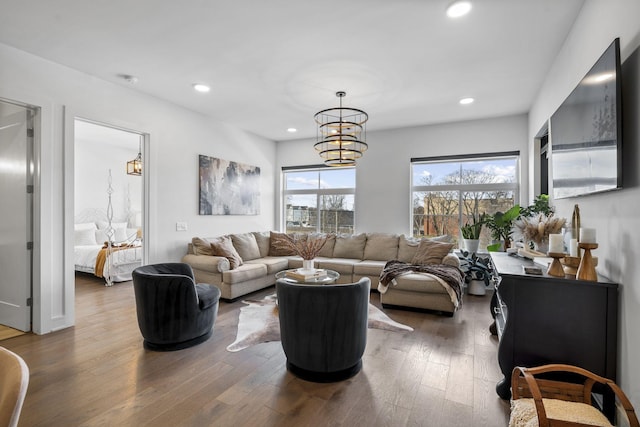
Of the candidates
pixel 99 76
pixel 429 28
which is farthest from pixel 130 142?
pixel 429 28

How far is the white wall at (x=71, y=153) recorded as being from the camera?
313cm

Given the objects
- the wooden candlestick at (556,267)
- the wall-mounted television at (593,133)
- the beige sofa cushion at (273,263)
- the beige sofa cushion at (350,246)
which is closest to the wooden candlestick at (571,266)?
the wooden candlestick at (556,267)

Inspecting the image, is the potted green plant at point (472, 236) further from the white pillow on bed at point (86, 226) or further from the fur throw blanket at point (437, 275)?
the white pillow on bed at point (86, 226)

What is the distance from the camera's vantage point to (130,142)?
23.4 ft

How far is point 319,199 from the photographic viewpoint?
6.61 m

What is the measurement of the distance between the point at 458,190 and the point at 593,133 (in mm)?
3575

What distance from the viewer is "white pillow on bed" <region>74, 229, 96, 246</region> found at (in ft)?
20.9

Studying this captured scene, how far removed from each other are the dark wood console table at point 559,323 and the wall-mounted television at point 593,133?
597 mm

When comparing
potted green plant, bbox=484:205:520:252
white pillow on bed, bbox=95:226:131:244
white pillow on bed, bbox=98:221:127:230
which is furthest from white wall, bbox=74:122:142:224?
potted green plant, bbox=484:205:520:252

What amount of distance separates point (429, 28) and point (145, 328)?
352 cm

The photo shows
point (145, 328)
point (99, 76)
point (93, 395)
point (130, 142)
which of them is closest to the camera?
point (93, 395)

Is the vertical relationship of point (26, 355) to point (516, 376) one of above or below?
below

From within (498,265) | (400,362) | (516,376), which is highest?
(498,265)

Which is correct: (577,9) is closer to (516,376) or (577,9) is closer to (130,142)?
(516,376)
